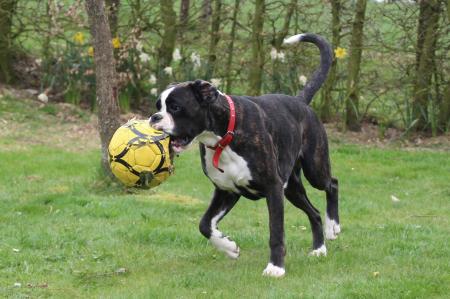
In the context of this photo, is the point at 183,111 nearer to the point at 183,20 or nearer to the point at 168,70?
the point at 168,70

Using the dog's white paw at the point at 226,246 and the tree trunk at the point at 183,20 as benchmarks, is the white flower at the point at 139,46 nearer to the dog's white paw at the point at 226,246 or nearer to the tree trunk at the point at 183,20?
the tree trunk at the point at 183,20

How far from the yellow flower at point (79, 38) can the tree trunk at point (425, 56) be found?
6472 mm

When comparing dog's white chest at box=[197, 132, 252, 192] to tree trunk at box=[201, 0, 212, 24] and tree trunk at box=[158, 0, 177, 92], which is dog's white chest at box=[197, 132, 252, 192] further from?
tree trunk at box=[201, 0, 212, 24]

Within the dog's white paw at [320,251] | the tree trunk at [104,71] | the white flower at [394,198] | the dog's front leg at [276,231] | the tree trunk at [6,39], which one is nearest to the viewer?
the dog's front leg at [276,231]

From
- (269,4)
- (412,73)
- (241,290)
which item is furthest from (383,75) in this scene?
(241,290)

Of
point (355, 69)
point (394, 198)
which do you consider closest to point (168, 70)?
point (355, 69)

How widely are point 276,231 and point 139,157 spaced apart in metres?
1.81

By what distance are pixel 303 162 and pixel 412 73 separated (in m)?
8.48

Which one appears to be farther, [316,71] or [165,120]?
[316,71]

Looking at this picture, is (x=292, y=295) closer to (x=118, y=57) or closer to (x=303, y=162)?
(x=303, y=162)

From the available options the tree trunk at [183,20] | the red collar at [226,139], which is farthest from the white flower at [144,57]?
the red collar at [226,139]

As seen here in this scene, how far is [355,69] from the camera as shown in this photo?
1568cm

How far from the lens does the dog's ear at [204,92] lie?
6.21 metres

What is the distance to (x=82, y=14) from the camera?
16.7m
